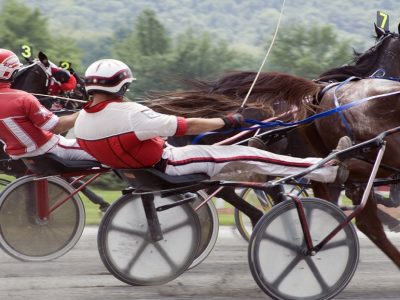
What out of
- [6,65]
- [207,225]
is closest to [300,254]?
[207,225]

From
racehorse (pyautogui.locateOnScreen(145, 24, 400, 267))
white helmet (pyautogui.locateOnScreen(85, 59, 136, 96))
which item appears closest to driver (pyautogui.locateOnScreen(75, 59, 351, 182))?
A: white helmet (pyautogui.locateOnScreen(85, 59, 136, 96))

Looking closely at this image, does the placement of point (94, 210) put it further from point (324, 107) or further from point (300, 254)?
point (300, 254)

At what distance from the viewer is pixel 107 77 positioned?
16.9 ft

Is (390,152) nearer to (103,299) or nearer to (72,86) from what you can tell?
(103,299)

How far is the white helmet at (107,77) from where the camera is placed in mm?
5156

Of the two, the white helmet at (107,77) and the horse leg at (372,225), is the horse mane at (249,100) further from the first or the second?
the white helmet at (107,77)

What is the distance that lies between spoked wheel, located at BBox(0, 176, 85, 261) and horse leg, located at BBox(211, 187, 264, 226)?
108cm

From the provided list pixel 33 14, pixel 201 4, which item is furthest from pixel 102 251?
pixel 201 4

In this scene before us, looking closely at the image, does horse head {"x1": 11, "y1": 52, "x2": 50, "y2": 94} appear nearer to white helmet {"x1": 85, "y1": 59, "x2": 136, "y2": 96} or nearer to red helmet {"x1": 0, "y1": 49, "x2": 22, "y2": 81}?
red helmet {"x1": 0, "y1": 49, "x2": 22, "y2": 81}

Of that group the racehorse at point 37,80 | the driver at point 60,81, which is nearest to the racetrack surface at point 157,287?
the racehorse at point 37,80

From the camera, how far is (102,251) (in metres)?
5.64

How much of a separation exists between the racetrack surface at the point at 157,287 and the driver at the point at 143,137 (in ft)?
2.59

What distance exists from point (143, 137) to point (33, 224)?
1886 mm

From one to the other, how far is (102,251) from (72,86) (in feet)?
11.2
